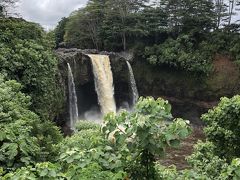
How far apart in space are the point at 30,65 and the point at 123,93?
51.7 feet

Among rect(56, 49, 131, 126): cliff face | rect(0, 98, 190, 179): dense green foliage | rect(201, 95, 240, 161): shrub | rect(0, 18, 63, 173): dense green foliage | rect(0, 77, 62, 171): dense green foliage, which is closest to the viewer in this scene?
rect(0, 98, 190, 179): dense green foliage

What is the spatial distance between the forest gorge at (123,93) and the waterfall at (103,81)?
8 centimetres

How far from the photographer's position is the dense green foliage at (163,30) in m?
29.4

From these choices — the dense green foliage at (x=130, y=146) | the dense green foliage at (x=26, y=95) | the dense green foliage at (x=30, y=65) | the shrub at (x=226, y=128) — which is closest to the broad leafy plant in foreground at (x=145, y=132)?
the dense green foliage at (x=130, y=146)

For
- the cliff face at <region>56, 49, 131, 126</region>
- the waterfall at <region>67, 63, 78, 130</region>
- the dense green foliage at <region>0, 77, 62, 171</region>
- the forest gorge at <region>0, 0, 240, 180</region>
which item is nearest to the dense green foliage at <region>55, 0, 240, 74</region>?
the forest gorge at <region>0, 0, 240, 180</region>

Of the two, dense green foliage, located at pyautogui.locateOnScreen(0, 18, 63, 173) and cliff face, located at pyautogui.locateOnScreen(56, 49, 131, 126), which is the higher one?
dense green foliage, located at pyautogui.locateOnScreen(0, 18, 63, 173)

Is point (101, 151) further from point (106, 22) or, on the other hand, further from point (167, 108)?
point (106, 22)

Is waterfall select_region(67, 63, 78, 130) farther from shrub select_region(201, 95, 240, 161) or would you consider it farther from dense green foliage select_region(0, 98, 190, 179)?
dense green foliage select_region(0, 98, 190, 179)

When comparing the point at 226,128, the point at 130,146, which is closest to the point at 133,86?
the point at 226,128

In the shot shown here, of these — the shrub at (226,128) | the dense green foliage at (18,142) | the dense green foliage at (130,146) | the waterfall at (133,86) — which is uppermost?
the dense green foliage at (130,146)

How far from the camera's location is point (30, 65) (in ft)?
47.2

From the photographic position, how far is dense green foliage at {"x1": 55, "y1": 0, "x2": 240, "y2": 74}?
29.4m

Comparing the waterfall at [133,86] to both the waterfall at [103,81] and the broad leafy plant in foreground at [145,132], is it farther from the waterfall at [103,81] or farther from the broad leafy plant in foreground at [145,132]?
the broad leafy plant in foreground at [145,132]

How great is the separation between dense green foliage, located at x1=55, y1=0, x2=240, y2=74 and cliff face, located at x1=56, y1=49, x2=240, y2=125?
757 mm
